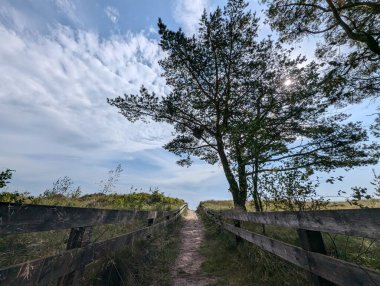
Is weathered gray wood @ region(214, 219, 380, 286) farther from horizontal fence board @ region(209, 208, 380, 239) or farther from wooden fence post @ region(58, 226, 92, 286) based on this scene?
wooden fence post @ region(58, 226, 92, 286)

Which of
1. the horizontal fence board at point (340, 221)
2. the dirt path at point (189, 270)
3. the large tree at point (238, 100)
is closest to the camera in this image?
the horizontal fence board at point (340, 221)

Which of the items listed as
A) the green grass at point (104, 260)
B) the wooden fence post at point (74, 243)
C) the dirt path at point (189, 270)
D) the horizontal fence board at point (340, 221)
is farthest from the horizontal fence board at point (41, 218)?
the dirt path at point (189, 270)

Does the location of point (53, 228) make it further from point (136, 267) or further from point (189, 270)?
point (189, 270)

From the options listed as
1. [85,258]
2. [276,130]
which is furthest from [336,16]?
[85,258]

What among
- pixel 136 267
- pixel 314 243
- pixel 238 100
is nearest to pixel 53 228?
pixel 314 243

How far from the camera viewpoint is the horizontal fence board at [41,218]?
174cm

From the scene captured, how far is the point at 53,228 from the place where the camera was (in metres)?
2.18

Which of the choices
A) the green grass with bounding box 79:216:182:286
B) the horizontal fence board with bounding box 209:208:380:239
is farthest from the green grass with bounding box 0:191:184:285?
the horizontal fence board with bounding box 209:208:380:239

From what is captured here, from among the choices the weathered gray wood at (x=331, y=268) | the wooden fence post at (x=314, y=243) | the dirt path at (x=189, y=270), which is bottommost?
the dirt path at (x=189, y=270)

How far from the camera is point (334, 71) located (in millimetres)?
9133

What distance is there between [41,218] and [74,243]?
75 centimetres

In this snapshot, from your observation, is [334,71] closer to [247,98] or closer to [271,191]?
[247,98]

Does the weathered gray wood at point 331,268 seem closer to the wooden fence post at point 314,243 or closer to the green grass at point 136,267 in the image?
the wooden fence post at point 314,243

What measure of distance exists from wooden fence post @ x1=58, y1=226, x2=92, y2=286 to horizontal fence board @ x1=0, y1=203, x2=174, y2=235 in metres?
0.10
